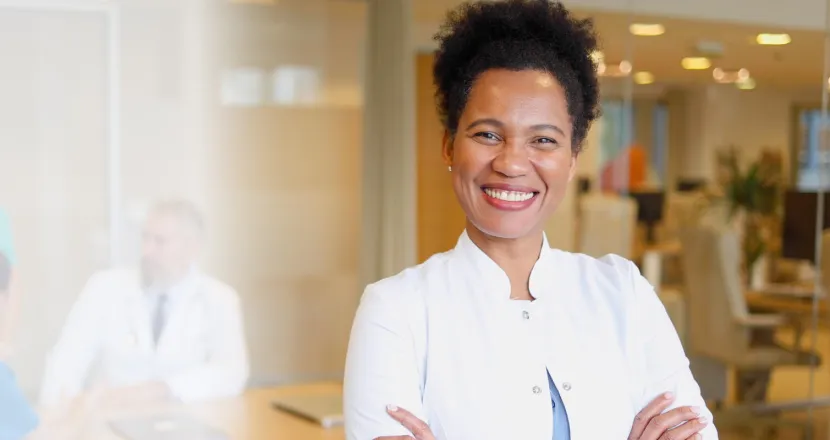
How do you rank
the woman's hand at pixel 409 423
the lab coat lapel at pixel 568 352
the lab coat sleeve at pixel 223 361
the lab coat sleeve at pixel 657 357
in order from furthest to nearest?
the lab coat sleeve at pixel 223 361 < the lab coat sleeve at pixel 657 357 < the lab coat lapel at pixel 568 352 < the woman's hand at pixel 409 423

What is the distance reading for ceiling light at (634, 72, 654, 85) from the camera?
15.1ft

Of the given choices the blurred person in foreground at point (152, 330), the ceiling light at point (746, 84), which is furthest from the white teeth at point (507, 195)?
the ceiling light at point (746, 84)

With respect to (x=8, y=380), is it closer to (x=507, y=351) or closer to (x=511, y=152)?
(x=507, y=351)

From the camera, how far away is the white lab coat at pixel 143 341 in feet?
10.5

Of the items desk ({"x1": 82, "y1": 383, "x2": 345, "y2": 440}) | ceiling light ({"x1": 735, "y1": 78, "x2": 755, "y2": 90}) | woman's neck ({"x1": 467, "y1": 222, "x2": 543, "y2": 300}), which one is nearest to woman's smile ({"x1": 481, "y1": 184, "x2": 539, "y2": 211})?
woman's neck ({"x1": 467, "y1": 222, "x2": 543, "y2": 300})

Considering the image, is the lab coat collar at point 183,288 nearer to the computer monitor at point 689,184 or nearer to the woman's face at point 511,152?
the woman's face at point 511,152

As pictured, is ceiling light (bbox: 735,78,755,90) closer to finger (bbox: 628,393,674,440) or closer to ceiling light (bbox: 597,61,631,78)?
ceiling light (bbox: 597,61,631,78)

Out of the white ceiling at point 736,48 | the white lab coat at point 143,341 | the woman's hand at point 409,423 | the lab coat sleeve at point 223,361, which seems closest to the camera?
the woman's hand at point 409,423

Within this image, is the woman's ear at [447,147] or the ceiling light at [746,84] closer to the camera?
the woman's ear at [447,147]

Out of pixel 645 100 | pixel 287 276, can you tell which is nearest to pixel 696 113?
pixel 645 100

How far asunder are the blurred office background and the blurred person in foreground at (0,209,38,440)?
0.03 m

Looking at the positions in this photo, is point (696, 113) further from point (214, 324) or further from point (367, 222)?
point (214, 324)

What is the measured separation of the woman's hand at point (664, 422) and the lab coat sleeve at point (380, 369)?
1.39 ft

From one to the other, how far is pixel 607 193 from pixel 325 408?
188 cm
